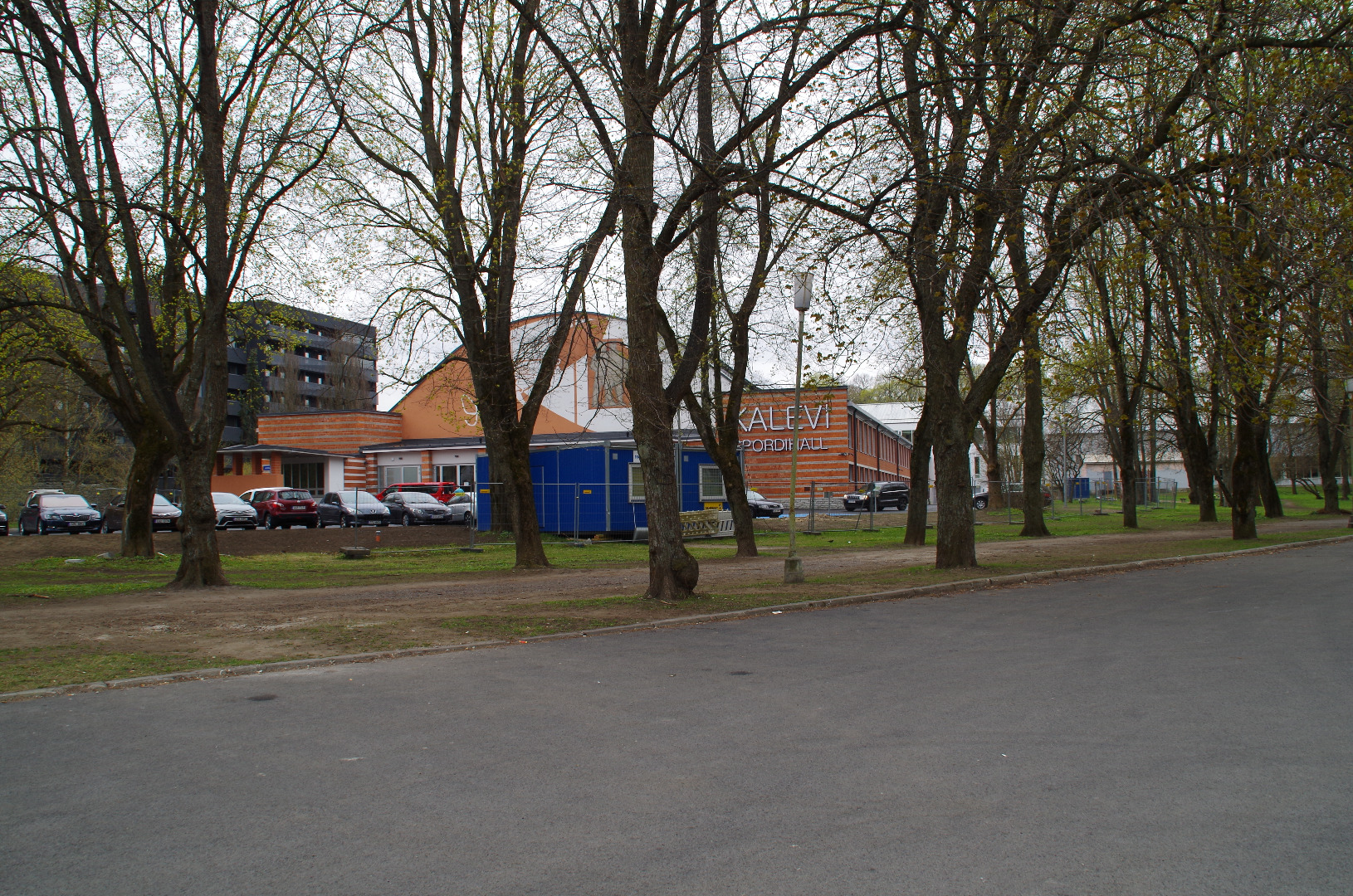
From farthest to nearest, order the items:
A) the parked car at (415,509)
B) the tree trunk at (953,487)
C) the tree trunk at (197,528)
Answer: the parked car at (415,509), the tree trunk at (953,487), the tree trunk at (197,528)

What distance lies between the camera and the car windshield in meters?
36.8

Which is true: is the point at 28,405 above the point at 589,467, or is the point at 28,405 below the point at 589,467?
above

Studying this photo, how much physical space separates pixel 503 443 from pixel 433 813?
53.7 ft

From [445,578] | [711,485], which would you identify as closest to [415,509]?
[711,485]

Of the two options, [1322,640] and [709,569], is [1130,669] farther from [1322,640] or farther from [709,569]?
[709,569]

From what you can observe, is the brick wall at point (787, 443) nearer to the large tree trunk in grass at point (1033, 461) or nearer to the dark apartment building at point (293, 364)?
the dark apartment building at point (293, 364)

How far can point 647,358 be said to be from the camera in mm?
12617

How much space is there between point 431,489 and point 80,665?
3920 centimetres

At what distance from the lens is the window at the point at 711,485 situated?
112 feet

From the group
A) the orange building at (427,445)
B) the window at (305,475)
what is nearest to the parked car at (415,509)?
the orange building at (427,445)

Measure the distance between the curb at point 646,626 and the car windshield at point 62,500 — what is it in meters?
34.5

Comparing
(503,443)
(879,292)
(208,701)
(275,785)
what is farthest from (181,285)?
(275,785)

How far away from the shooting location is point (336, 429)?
59.5 meters

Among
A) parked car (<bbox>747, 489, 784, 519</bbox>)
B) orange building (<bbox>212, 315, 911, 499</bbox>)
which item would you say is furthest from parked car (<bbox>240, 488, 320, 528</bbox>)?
parked car (<bbox>747, 489, 784, 519</bbox>)
